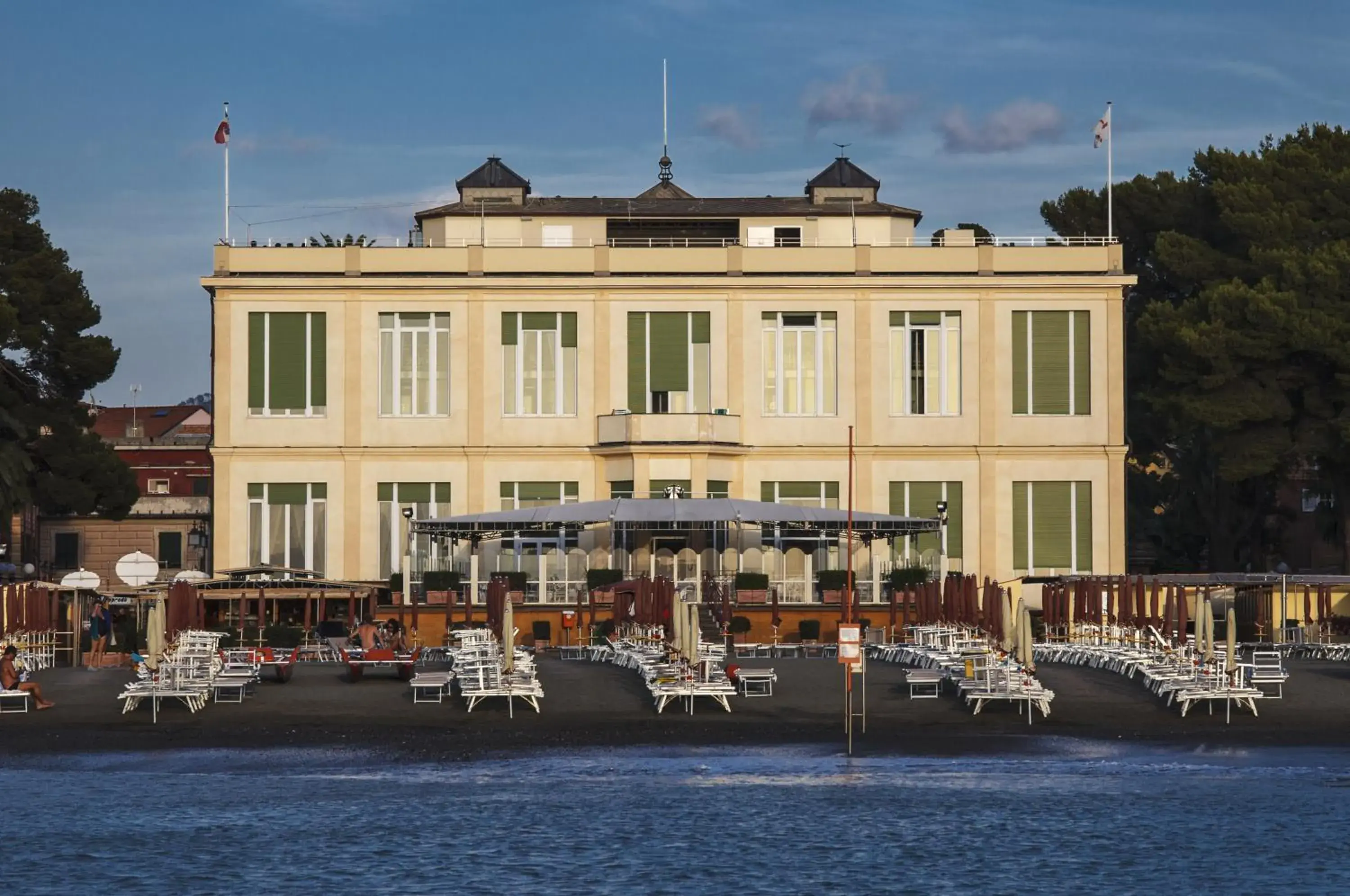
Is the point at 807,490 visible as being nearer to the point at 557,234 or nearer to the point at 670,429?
the point at 670,429

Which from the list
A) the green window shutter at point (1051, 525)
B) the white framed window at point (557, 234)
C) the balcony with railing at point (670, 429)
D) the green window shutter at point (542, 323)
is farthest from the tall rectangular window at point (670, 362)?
the green window shutter at point (1051, 525)

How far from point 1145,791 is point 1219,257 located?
43437 mm

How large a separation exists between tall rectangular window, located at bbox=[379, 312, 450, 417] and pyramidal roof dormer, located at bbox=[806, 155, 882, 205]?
1578 centimetres

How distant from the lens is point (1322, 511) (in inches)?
3093

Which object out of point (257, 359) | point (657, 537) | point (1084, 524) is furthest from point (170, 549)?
point (1084, 524)

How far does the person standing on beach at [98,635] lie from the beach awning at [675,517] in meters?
9.17

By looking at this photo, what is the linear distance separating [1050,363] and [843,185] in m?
13.5

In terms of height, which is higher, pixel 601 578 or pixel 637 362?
pixel 637 362

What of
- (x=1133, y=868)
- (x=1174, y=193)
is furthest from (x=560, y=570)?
(x=1133, y=868)

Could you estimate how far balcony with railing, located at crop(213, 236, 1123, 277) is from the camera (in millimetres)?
67312

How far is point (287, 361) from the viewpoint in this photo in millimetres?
67188

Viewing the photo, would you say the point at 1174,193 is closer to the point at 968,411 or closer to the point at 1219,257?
the point at 1219,257

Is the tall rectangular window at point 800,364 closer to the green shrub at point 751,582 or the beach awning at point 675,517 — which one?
the green shrub at point 751,582

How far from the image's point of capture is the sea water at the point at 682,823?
26.7 m
